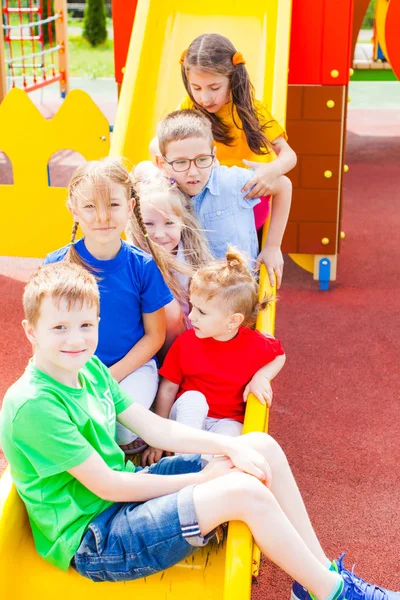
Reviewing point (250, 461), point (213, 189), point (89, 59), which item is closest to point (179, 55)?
point (213, 189)

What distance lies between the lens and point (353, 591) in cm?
196

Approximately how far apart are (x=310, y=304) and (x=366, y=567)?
2.16 metres

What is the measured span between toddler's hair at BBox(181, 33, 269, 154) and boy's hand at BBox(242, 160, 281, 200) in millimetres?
225

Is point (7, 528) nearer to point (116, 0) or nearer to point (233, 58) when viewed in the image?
point (233, 58)

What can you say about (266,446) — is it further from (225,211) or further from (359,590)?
(225,211)

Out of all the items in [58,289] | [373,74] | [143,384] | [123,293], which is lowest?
[373,74]

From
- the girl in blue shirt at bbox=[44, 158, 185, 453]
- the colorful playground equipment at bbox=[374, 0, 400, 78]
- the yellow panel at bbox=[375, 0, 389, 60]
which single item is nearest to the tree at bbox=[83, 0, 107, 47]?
the yellow panel at bbox=[375, 0, 389, 60]

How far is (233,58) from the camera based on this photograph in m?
2.98

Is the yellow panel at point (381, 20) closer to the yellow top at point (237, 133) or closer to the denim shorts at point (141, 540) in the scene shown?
the yellow top at point (237, 133)

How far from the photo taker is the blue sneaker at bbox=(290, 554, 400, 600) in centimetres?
195

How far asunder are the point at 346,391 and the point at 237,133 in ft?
3.90

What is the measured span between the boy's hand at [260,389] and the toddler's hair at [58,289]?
24.8 inches

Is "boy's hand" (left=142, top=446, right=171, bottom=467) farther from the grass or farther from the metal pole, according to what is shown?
the grass

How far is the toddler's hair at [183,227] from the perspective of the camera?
8.28 feet
